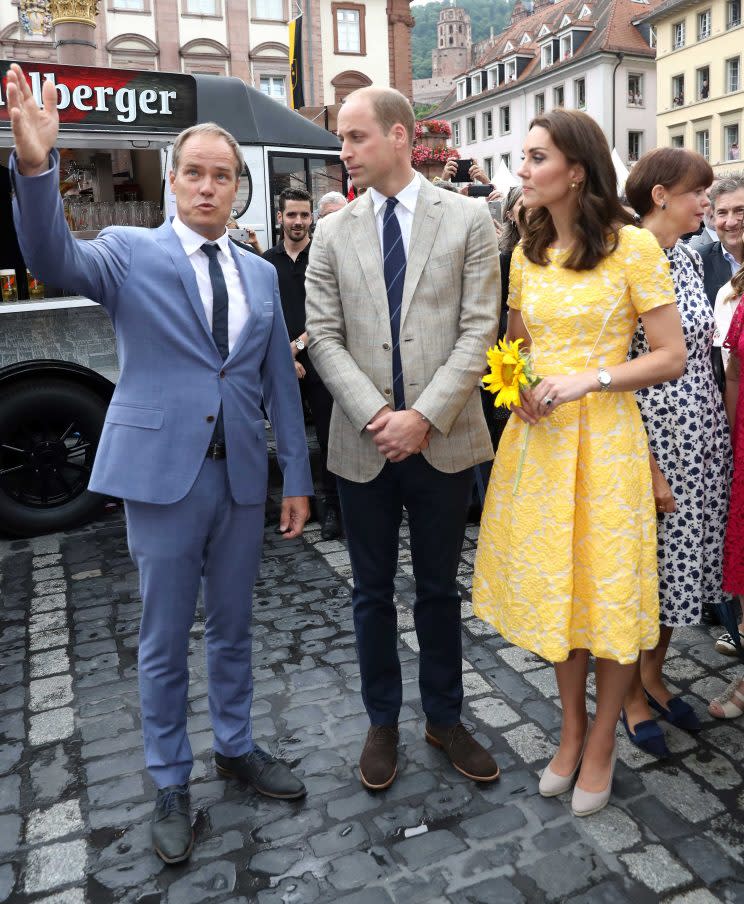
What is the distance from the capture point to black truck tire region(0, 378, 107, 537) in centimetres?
544

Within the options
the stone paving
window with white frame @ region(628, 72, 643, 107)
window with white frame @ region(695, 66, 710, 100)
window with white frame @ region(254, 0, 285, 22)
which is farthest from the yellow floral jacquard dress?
window with white frame @ region(628, 72, 643, 107)

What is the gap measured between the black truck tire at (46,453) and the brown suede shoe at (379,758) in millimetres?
3371

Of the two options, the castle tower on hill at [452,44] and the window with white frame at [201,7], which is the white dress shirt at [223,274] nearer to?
the window with white frame at [201,7]

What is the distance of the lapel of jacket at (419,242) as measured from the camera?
2.68 m

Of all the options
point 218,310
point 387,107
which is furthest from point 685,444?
point 218,310

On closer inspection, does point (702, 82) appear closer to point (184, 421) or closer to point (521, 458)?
point (521, 458)

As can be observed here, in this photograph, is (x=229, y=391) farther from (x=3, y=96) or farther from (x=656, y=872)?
(x=3, y=96)

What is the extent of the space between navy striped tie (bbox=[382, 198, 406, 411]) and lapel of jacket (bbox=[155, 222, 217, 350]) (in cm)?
61

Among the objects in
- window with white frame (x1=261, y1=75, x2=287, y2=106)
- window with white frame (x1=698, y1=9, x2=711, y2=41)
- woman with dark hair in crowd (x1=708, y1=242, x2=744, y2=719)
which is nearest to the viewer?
woman with dark hair in crowd (x1=708, y1=242, x2=744, y2=719)

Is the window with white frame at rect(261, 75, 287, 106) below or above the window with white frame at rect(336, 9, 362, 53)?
below

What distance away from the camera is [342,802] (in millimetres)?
2775

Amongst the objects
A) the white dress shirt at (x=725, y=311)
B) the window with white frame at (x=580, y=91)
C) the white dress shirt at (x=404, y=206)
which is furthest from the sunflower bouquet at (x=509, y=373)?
the window with white frame at (x=580, y=91)

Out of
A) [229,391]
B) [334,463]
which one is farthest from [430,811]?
[229,391]

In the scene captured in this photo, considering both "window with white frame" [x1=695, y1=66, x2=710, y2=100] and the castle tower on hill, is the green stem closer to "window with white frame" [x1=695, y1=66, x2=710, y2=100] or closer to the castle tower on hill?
"window with white frame" [x1=695, y1=66, x2=710, y2=100]
